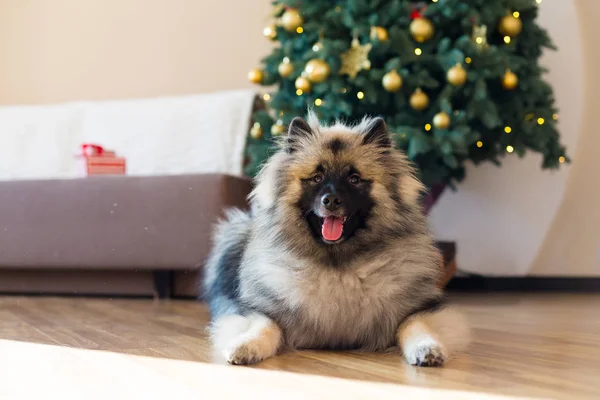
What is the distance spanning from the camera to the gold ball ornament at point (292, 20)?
303 cm

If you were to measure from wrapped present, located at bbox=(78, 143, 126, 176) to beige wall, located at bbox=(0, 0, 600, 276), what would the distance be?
1.32 m

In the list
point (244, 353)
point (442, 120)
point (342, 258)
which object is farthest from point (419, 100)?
point (244, 353)

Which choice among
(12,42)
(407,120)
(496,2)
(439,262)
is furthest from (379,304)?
(12,42)

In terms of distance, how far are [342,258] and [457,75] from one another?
1366mm

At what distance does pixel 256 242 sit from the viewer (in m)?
1.90

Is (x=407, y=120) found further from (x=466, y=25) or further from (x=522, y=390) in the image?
(x=522, y=390)

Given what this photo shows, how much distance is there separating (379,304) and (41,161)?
3057 millimetres

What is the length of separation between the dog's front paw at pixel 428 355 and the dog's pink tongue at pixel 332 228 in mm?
372

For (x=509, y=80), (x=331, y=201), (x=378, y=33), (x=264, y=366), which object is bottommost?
(x=264, y=366)

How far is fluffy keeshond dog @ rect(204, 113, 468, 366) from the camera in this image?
1.71 metres

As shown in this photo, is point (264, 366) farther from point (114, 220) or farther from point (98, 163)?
point (98, 163)

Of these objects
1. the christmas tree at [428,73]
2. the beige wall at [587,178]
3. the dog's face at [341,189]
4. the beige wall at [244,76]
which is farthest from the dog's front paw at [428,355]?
the beige wall at [587,178]

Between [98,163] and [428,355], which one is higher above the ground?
[98,163]

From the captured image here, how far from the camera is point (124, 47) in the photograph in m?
4.73
